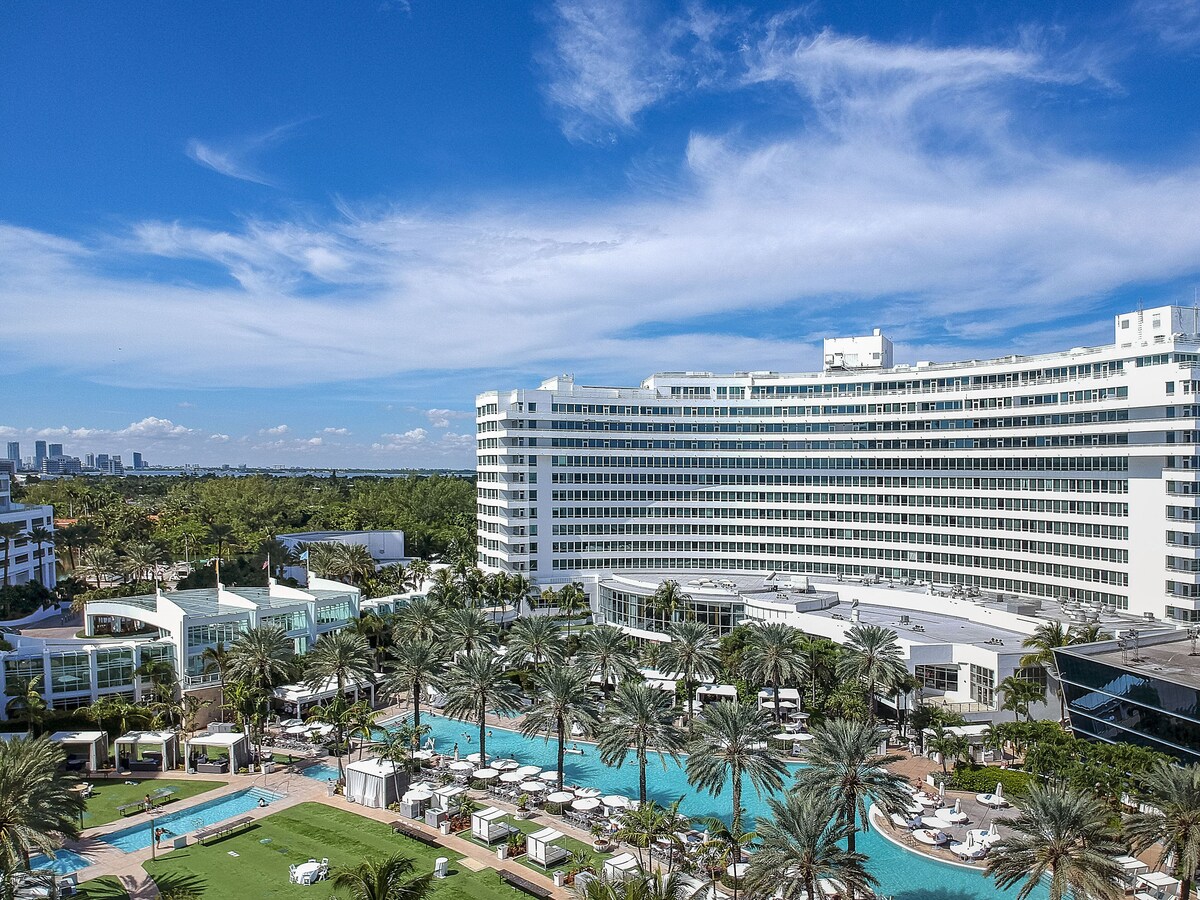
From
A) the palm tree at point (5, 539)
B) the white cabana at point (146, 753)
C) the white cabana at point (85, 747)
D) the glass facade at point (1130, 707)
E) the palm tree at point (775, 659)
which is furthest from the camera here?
the palm tree at point (5, 539)

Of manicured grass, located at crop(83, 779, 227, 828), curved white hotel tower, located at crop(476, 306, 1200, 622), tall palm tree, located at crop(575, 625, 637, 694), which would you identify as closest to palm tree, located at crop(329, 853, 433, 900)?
manicured grass, located at crop(83, 779, 227, 828)

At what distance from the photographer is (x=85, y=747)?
56969mm

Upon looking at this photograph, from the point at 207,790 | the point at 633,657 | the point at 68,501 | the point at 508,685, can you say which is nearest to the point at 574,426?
the point at 633,657

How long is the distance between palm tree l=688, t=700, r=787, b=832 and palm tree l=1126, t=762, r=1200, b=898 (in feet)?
54.4

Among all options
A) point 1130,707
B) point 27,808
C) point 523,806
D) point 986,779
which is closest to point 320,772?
point 523,806

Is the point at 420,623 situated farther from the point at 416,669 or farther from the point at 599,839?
the point at 599,839

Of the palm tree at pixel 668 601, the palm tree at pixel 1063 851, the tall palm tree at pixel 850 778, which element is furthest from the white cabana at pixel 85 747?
the palm tree at pixel 1063 851

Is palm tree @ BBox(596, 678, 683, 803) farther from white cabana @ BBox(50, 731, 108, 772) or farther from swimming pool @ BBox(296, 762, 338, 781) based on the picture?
white cabana @ BBox(50, 731, 108, 772)

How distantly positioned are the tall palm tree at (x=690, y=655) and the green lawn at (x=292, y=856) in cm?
2436

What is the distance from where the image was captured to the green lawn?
39875 millimetres

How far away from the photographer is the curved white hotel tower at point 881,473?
7756cm

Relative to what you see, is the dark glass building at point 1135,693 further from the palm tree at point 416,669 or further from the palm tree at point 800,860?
the palm tree at point 416,669

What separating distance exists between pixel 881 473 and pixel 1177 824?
7005 centimetres

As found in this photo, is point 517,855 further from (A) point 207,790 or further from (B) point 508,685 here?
(A) point 207,790
